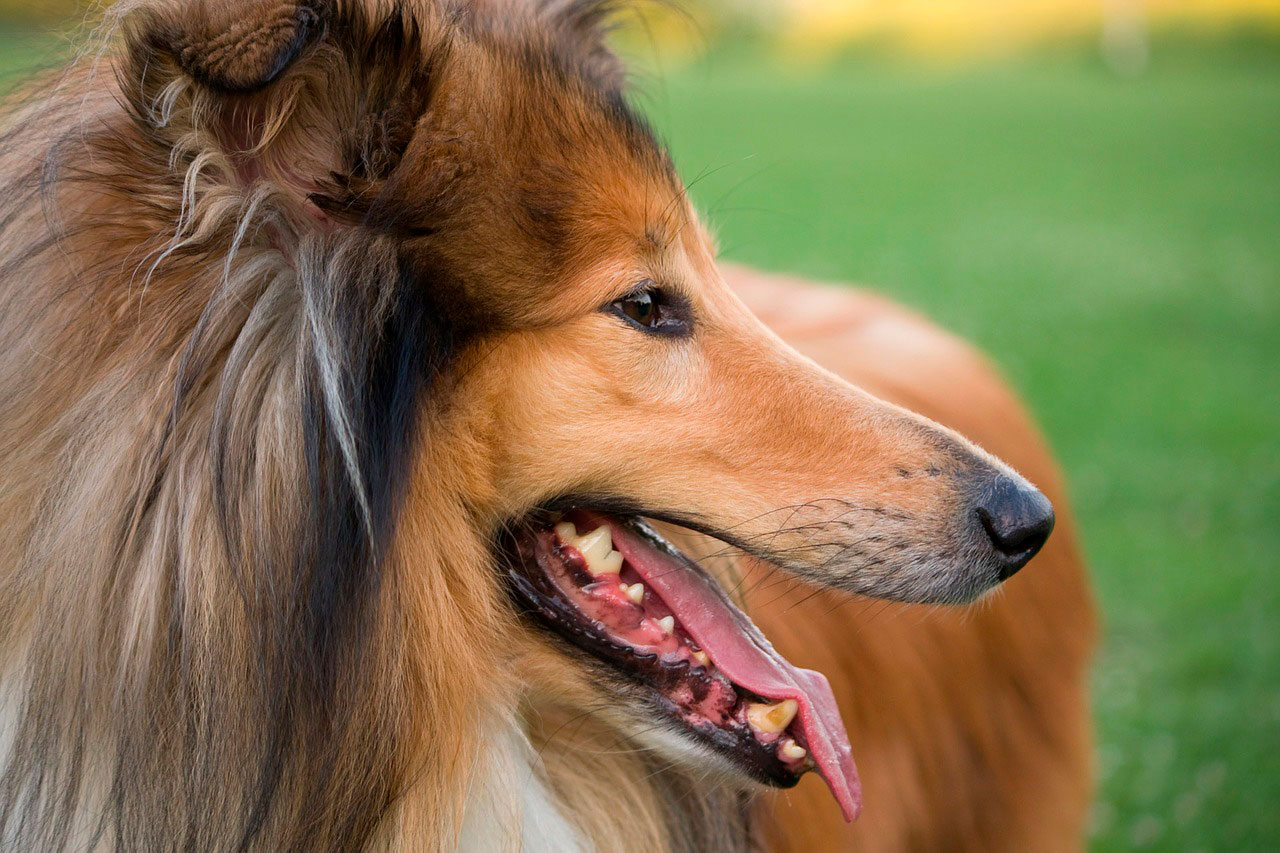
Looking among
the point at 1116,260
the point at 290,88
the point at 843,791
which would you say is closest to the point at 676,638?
the point at 843,791

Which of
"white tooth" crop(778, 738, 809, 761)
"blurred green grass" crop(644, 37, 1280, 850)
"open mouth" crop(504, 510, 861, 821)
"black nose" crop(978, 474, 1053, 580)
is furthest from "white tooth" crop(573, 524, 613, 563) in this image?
"blurred green grass" crop(644, 37, 1280, 850)

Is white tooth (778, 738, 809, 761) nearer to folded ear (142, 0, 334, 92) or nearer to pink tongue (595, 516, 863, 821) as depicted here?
pink tongue (595, 516, 863, 821)

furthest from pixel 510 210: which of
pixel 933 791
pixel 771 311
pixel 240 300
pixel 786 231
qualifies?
pixel 786 231

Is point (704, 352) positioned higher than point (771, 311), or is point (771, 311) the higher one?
point (704, 352)

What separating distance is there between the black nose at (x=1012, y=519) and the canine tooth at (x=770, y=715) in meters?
0.46

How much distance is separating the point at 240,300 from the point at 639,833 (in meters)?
1.22

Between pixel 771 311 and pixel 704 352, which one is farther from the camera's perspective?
pixel 771 311

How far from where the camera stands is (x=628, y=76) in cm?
276

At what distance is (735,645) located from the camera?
2299 mm

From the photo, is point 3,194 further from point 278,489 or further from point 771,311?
point 771,311

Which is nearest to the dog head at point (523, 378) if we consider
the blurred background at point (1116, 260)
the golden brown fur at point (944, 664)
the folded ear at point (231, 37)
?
the folded ear at point (231, 37)

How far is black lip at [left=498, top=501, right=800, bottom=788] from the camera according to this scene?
2.19 metres

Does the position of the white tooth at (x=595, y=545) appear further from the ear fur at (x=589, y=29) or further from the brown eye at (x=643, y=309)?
the ear fur at (x=589, y=29)

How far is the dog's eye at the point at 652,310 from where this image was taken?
219cm
